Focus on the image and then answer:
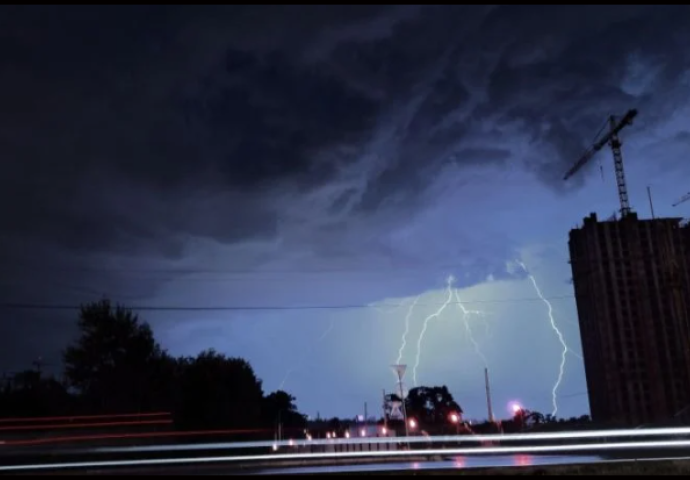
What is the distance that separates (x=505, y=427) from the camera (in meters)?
51.9

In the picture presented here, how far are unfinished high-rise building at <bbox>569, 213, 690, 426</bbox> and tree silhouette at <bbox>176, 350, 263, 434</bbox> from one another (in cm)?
3159

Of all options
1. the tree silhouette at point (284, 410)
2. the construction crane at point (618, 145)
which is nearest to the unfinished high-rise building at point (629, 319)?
the construction crane at point (618, 145)

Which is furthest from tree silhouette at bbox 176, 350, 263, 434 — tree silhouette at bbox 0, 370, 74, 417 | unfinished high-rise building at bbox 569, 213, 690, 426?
unfinished high-rise building at bbox 569, 213, 690, 426

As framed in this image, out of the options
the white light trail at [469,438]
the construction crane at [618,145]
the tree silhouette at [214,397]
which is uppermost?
the construction crane at [618,145]

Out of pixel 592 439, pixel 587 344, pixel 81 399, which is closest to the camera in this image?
pixel 592 439

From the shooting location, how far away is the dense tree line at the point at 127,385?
4300 centimetres

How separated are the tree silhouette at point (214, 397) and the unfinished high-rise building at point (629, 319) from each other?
31590mm

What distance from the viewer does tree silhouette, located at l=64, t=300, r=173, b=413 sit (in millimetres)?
42875

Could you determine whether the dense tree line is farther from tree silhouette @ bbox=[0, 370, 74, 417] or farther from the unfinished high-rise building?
the unfinished high-rise building

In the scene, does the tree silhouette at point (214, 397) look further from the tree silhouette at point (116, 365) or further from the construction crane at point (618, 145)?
the construction crane at point (618, 145)

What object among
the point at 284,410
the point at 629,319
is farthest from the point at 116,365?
the point at 284,410

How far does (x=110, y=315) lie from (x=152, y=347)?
12.8ft

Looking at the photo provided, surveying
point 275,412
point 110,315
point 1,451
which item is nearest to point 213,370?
point 110,315

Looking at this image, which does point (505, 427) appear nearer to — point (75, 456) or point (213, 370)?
point (213, 370)
